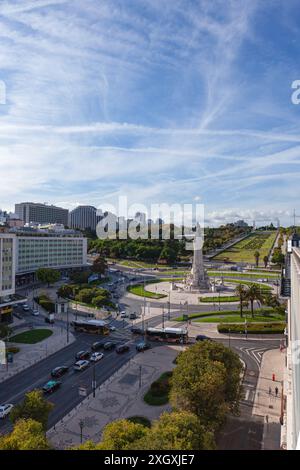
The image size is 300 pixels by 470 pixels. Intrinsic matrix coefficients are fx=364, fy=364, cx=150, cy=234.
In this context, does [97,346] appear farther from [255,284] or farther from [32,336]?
[255,284]

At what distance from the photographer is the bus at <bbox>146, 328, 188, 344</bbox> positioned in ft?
183

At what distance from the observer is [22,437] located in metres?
20.0

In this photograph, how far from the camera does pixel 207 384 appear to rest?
1122 inches

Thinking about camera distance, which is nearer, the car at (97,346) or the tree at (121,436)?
the tree at (121,436)

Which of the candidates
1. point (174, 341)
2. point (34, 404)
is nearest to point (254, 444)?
point (34, 404)

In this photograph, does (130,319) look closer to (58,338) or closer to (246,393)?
(58,338)

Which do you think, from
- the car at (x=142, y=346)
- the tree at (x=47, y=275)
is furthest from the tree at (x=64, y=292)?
the car at (x=142, y=346)

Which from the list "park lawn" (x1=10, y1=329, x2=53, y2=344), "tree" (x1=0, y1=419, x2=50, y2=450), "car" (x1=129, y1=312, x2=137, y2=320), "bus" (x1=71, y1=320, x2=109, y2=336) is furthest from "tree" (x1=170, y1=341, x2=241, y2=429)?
"car" (x1=129, y1=312, x2=137, y2=320)

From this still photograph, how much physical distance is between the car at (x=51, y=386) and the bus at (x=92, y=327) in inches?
770

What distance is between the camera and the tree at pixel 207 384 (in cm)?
2859

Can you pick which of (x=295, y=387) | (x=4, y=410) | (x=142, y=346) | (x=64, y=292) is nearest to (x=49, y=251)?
(x=64, y=292)

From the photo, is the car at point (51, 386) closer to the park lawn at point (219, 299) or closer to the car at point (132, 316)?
the car at point (132, 316)
